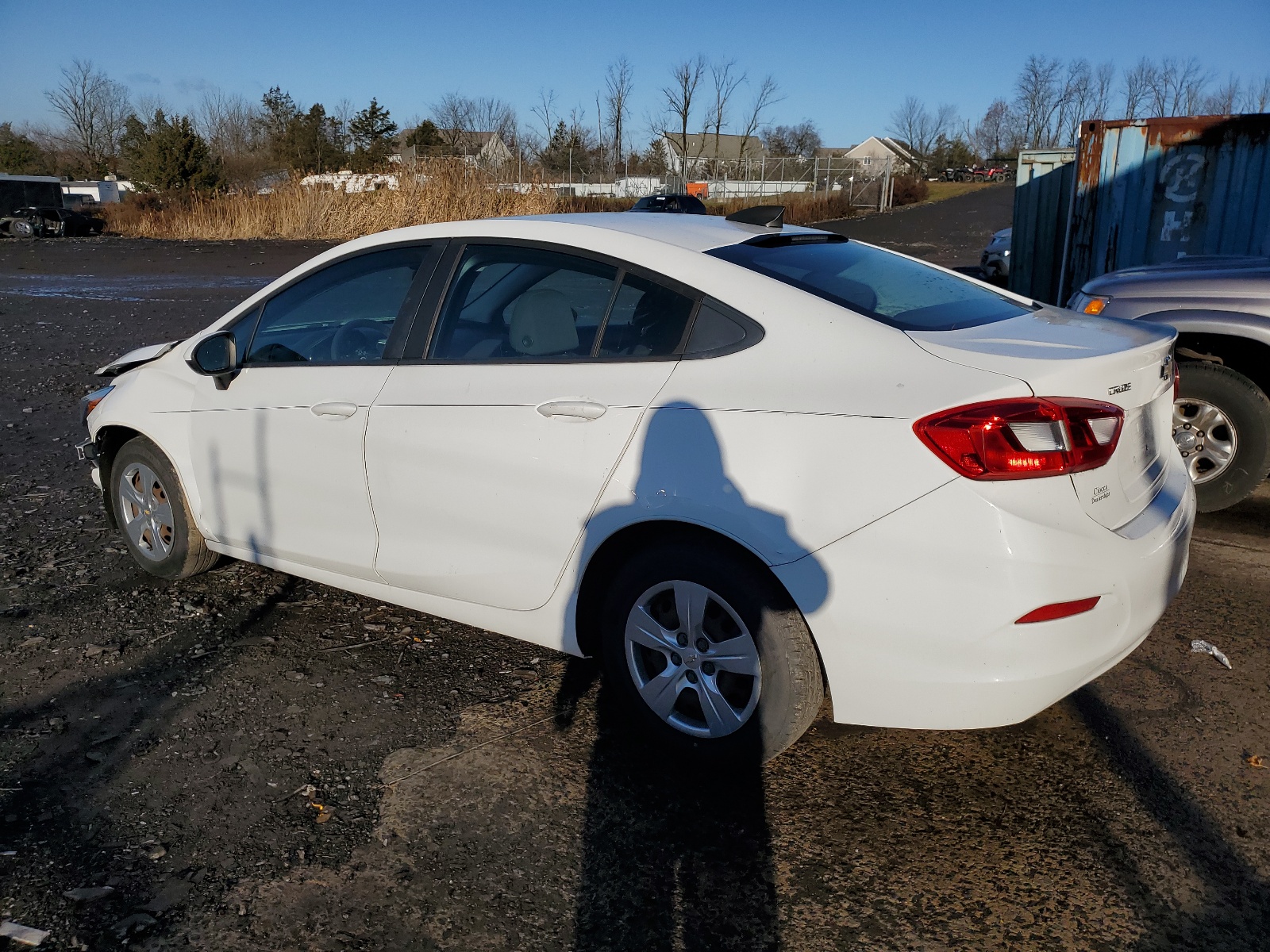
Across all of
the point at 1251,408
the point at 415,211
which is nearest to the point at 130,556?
the point at 1251,408

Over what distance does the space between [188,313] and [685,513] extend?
45.8 ft

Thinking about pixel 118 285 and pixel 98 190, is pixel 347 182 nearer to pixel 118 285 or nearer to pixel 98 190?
pixel 118 285

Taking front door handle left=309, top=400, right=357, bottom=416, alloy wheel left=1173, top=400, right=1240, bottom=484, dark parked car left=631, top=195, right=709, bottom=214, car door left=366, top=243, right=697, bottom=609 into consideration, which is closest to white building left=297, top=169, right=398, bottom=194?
dark parked car left=631, top=195, right=709, bottom=214

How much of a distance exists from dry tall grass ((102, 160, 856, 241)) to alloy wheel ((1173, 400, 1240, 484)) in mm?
14493

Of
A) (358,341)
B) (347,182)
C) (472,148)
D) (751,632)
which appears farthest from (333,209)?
(751,632)

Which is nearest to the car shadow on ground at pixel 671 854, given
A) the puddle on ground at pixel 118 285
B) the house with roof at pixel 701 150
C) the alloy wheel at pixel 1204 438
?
the alloy wheel at pixel 1204 438

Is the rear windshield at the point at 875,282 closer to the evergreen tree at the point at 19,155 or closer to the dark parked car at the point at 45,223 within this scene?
the dark parked car at the point at 45,223

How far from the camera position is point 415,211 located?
24.2 m

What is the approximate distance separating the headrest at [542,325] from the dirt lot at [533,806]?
1.28 meters

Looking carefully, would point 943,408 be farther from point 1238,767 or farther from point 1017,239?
point 1017,239

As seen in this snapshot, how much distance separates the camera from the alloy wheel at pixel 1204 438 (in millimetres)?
5395

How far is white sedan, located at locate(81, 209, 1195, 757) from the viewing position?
2561 mm

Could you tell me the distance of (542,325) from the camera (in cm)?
339

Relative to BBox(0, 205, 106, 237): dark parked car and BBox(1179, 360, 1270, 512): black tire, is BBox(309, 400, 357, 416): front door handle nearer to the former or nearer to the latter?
BBox(1179, 360, 1270, 512): black tire
